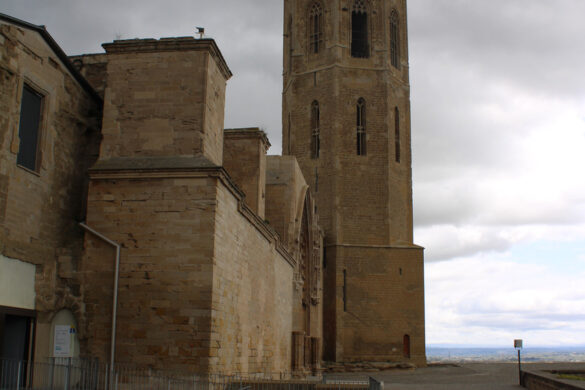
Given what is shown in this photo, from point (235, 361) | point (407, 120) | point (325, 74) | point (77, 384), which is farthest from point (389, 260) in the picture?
point (77, 384)

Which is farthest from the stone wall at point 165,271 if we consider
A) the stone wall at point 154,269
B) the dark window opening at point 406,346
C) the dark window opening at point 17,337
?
the dark window opening at point 406,346

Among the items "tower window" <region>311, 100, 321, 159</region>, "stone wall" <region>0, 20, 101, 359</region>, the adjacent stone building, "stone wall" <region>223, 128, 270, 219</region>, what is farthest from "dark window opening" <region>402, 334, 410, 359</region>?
"stone wall" <region>0, 20, 101, 359</region>

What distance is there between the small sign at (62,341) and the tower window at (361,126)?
29476 millimetres

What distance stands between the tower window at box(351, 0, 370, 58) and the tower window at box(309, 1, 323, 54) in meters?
2.21

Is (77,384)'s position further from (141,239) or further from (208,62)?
(208,62)

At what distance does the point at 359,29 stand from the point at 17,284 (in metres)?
35.9

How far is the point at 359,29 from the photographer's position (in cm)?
4356

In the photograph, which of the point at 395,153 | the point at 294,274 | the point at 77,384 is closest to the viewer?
the point at 77,384

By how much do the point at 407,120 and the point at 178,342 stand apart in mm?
32730

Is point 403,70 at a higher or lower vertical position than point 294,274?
higher

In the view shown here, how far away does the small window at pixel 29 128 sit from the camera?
456 inches

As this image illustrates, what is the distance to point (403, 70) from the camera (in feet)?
142

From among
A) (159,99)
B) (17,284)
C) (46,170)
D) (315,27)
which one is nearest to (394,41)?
(315,27)

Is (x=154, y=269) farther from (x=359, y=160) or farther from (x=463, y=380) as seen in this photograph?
(x=359, y=160)
